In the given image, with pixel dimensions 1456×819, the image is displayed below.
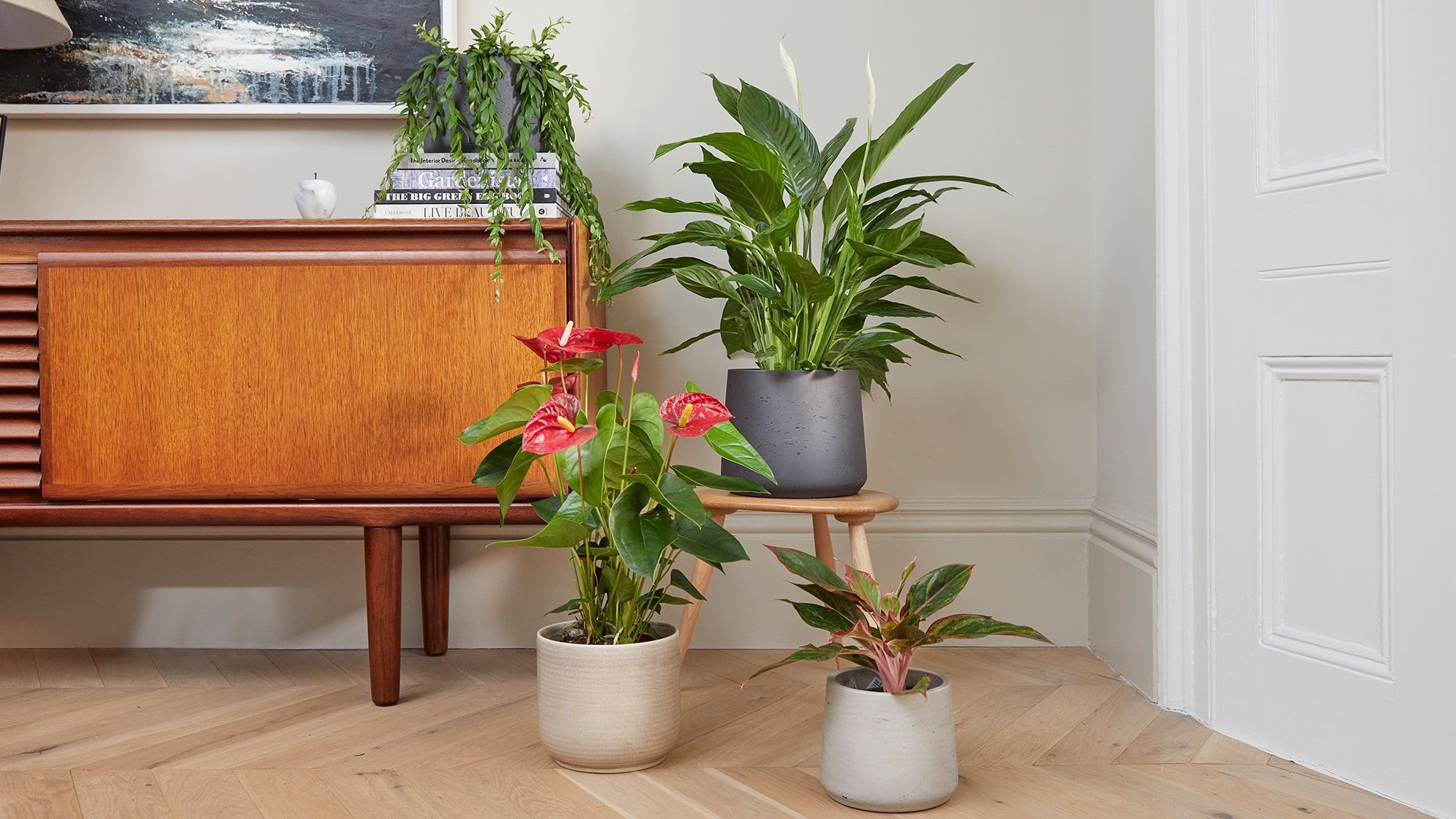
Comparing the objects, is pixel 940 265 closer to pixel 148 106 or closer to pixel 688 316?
pixel 688 316

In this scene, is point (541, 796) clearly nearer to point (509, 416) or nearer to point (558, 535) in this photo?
point (558, 535)

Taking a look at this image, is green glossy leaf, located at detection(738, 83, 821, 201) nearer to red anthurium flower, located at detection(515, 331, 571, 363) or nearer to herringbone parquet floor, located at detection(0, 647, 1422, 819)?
red anthurium flower, located at detection(515, 331, 571, 363)

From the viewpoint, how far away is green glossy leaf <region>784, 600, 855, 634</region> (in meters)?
1.16

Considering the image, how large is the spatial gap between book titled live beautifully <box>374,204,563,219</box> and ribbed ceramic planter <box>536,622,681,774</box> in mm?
664

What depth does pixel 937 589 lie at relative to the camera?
1.18 meters

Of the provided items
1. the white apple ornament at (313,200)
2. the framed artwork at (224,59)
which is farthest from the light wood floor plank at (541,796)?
the framed artwork at (224,59)

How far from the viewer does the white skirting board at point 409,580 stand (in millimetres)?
1899

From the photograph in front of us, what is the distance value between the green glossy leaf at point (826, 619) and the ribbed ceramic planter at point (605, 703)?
20cm

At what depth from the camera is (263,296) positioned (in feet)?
4.68

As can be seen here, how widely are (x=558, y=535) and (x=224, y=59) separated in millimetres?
1320

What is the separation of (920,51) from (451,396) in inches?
45.5

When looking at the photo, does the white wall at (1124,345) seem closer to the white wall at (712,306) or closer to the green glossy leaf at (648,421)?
the white wall at (712,306)

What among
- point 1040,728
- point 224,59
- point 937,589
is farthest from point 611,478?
point 224,59

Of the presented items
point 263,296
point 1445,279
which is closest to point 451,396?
point 263,296
